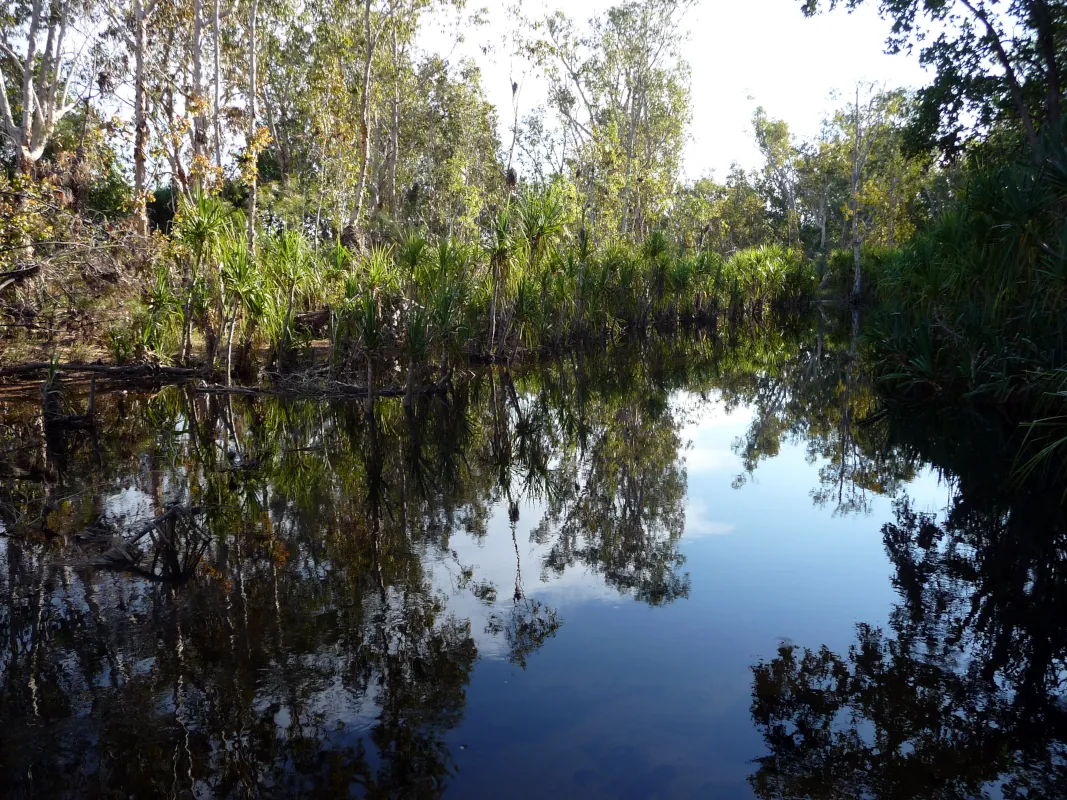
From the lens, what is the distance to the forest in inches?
365

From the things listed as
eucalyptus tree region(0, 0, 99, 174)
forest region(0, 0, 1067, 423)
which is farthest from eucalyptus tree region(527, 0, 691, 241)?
eucalyptus tree region(0, 0, 99, 174)

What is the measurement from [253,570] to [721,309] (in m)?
24.7

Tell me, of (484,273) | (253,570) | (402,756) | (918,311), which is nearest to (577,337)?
(484,273)

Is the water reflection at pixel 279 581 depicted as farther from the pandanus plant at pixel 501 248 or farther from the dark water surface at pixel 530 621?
the pandanus plant at pixel 501 248

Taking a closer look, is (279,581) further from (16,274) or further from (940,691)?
(16,274)

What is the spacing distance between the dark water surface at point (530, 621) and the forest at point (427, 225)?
7.57ft

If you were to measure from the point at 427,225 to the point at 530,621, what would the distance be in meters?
17.3

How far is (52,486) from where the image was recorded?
6.84 meters

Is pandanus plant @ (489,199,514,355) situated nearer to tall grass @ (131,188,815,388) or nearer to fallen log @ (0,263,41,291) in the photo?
tall grass @ (131,188,815,388)

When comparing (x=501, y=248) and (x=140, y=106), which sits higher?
(x=140, y=106)

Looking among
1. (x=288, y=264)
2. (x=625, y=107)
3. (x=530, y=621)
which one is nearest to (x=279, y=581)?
(x=530, y=621)

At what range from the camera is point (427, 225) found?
66.4ft

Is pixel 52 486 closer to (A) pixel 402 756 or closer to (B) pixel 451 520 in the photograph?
(B) pixel 451 520

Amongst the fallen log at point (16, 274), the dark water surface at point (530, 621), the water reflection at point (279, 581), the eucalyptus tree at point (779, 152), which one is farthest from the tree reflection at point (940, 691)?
the eucalyptus tree at point (779, 152)
